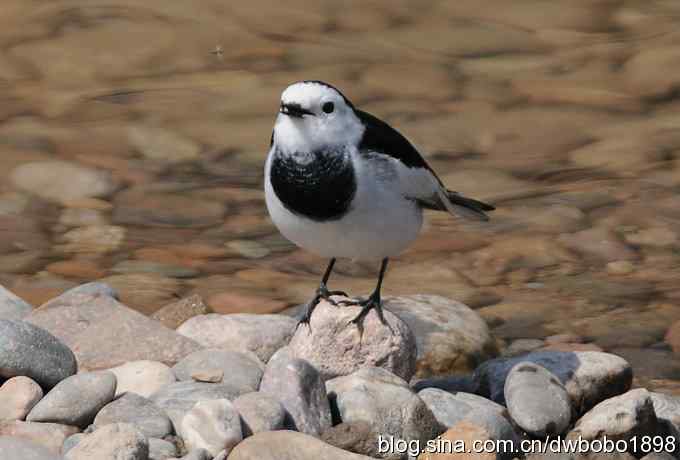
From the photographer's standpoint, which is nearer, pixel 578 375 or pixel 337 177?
pixel 337 177

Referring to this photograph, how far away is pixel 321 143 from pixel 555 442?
1.55 m

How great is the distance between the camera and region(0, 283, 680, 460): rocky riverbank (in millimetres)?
5262

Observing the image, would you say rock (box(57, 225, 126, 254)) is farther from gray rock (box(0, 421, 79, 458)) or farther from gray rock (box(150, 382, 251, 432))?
gray rock (box(0, 421, 79, 458))

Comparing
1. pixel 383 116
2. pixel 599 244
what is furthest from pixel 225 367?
pixel 383 116

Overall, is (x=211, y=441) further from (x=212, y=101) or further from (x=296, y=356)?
(x=212, y=101)

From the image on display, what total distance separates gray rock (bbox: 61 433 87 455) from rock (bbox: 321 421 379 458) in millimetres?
931

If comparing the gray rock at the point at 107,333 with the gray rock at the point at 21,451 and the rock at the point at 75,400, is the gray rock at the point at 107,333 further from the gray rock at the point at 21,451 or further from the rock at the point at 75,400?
the gray rock at the point at 21,451

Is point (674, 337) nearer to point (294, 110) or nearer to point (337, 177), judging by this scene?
point (337, 177)

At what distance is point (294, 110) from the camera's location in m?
5.42

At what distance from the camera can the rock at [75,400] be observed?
5.50 m

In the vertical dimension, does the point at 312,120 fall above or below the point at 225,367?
above

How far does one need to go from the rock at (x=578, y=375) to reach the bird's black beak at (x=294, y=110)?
156 cm

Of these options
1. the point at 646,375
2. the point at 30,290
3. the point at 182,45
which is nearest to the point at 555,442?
the point at 646,375

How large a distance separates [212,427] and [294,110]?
1.25 m
